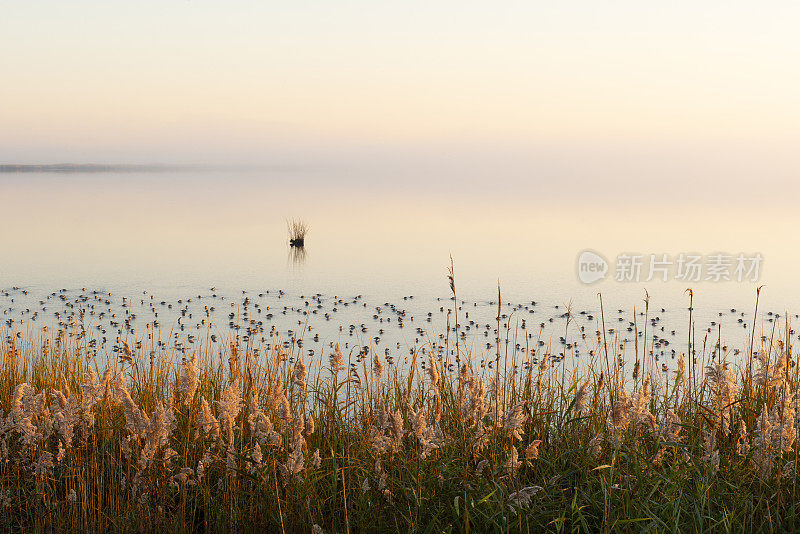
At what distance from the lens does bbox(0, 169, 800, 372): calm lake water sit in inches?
423

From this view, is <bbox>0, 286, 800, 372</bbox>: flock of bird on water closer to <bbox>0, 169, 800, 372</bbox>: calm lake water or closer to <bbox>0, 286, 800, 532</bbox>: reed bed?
<bbox>0, 169, 800, 372</bbox>: calm lake water

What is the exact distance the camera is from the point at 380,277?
1700 centimetres

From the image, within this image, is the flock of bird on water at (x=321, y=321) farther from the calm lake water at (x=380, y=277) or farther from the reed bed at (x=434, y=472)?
the reed bed at (x=434, y=472)

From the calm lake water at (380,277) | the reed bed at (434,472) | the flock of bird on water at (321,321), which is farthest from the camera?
the calm lake water at (380,277)

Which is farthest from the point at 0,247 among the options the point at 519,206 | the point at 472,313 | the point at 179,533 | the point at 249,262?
the point at 519,206

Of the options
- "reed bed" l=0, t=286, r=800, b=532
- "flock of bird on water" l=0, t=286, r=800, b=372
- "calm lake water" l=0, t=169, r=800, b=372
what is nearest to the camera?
"reed bed" l=0, t=286, r=800, b=532

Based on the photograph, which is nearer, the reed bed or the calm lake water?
the reed bed

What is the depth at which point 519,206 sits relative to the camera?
43.1 meters

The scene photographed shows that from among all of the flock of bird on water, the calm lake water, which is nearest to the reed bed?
the calm lake water

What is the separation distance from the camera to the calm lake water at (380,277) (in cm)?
1075

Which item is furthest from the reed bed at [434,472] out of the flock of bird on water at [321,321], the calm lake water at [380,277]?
the flock of bird on water at [321,321]

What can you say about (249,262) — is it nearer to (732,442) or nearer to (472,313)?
(472,313)

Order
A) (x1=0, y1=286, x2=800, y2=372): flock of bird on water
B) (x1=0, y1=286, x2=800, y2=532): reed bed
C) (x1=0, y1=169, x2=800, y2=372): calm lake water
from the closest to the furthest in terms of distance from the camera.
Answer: (x1=0, y1=286, x2=800, y2=532): reed bed < (x1=0, y1=286, x2=800, y2=372): flock of bird on water < (x1=0, y1=169, x2=800, y2=372): calm lake water

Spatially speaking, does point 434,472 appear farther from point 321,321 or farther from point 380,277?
point 380,277
